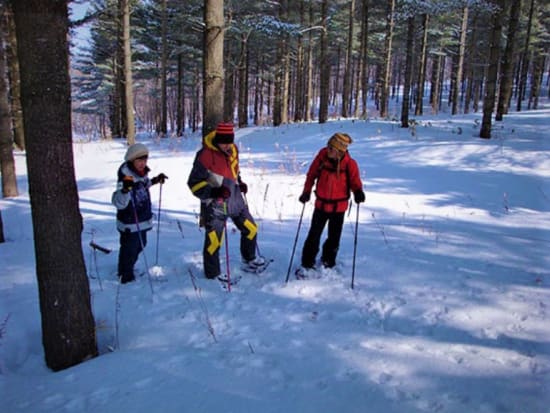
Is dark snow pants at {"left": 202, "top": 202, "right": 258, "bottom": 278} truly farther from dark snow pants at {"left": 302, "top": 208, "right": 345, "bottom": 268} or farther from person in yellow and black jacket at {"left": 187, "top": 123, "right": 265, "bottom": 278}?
dark snow pants at {"left": 302, "top": 208, "right": 345, "bottom": 268}

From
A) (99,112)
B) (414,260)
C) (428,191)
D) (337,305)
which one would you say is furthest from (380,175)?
(99,112)

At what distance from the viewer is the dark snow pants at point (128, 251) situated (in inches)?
186

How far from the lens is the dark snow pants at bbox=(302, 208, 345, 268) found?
4.87 meters

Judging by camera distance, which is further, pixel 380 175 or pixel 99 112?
pixel 99 112

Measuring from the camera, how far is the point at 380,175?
977 centimetres

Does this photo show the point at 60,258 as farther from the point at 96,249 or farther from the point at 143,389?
the point at 96,249

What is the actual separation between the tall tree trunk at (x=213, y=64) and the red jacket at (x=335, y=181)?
6.46 feet

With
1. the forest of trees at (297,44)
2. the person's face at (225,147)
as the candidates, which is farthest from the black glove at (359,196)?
the forest of trees at (297,44)

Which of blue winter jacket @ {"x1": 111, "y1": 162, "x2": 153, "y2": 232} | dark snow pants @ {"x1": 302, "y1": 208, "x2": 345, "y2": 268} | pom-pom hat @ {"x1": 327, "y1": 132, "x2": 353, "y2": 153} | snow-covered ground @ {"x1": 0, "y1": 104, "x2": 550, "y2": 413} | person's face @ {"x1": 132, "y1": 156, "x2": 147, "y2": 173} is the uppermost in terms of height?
pom-pom hat @ {"x1": 327, "y1": 132, "x2": 353, "y2": 153}

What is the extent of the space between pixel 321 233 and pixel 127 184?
8.27ft

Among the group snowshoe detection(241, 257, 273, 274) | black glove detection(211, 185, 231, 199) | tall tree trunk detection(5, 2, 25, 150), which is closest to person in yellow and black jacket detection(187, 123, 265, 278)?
black glove detection(211, 185, 231, 199)

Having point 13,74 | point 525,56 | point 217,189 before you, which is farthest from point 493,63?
point 13,74

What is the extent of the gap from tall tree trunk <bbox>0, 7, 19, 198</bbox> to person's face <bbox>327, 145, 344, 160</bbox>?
8.22 meters

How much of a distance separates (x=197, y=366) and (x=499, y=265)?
160 inches
